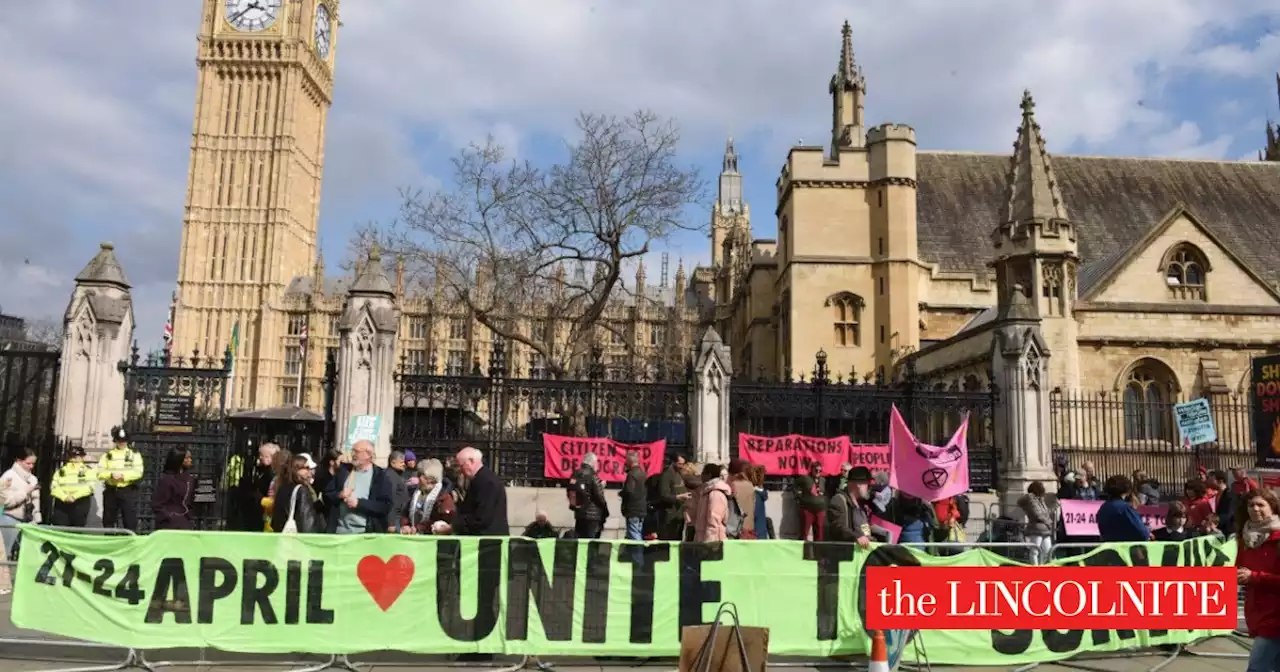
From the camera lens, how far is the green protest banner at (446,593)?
6906 millimetres

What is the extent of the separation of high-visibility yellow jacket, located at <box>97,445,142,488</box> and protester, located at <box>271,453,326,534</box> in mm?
2418

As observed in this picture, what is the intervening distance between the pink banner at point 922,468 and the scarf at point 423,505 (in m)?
5.69

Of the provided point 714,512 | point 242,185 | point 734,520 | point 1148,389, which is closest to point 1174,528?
point 734,520

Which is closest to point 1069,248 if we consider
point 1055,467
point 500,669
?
point 1055,467

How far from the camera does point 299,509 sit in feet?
30.0

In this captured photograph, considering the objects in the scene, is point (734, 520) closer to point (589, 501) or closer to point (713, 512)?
point (713, 512)

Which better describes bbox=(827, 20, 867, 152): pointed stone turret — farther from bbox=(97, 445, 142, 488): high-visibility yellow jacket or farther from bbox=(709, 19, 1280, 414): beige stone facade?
bbox=(97, 445, 142, 488): high-visibility yellow jacket

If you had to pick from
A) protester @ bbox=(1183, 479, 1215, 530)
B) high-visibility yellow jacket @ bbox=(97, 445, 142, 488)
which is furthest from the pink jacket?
high-visibility yellow jacket @ bbox=(97, 445, 142, 488)

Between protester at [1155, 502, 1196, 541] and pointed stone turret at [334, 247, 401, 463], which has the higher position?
pointed stone turret at [334, 247, 401, 463]

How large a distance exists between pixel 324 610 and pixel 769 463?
9275 mm

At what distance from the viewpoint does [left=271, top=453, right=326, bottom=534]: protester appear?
9102 mm

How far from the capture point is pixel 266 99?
84562 mm

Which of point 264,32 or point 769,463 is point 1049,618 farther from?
point 264,32

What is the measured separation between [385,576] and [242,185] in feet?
285
